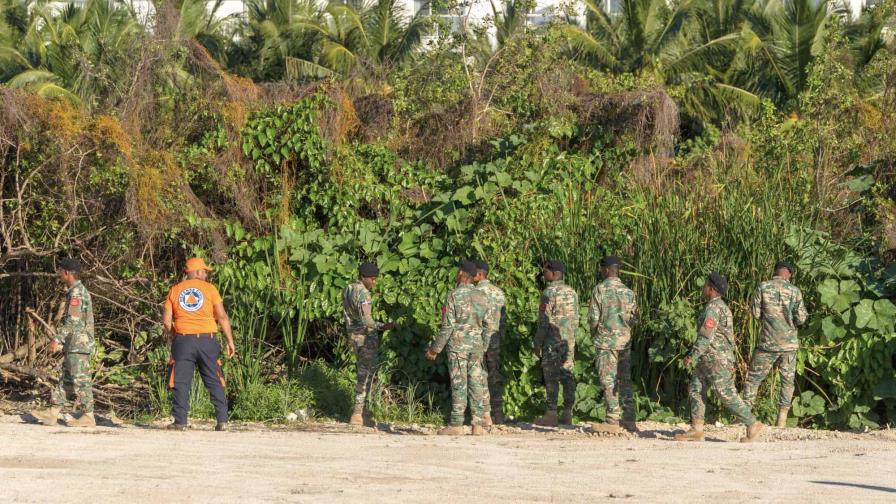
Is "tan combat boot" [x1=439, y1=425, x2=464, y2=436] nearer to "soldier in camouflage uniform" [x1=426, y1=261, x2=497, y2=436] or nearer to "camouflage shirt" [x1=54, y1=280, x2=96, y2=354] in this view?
"soldier in camouflage uniform" [x1=426, y1=261, x2=497, y2=436]

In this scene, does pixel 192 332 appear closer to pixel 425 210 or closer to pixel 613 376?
pixel 613 376

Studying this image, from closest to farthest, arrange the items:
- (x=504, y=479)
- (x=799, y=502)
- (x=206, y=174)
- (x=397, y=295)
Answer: (x=799, y=502)
(x=504, y=479)
(x=397, y=295)
(x=206, y=174)

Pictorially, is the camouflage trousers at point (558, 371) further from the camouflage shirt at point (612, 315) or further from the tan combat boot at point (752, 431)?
the tan combat boot at point (752, 431)

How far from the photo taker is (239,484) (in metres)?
8.41

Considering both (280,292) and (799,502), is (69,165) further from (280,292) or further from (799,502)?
(799,502)

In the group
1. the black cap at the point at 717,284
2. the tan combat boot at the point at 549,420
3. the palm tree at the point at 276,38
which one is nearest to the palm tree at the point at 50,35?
the palm tree at the point at 276,38

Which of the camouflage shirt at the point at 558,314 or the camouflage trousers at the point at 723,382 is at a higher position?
the camouflage shirt at the point at 558,314

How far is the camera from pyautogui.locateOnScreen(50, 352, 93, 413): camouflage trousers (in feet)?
38.1

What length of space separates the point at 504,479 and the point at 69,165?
6.87 metres

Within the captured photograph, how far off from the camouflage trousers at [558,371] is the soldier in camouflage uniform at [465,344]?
0.78 meters

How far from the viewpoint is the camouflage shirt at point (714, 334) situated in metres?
10.9

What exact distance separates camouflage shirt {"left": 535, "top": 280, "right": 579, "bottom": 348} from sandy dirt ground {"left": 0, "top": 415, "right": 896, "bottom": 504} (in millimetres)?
910

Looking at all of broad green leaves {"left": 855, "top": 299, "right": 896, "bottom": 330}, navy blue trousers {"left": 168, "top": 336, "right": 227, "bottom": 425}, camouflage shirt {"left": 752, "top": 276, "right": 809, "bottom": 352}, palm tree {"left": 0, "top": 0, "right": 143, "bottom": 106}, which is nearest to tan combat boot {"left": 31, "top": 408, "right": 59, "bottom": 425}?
navy blue trousers {"left": 168, "top": 336, "right": 227, "bottom": 425}

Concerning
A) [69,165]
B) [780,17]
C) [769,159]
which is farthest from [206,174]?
[780,17]
